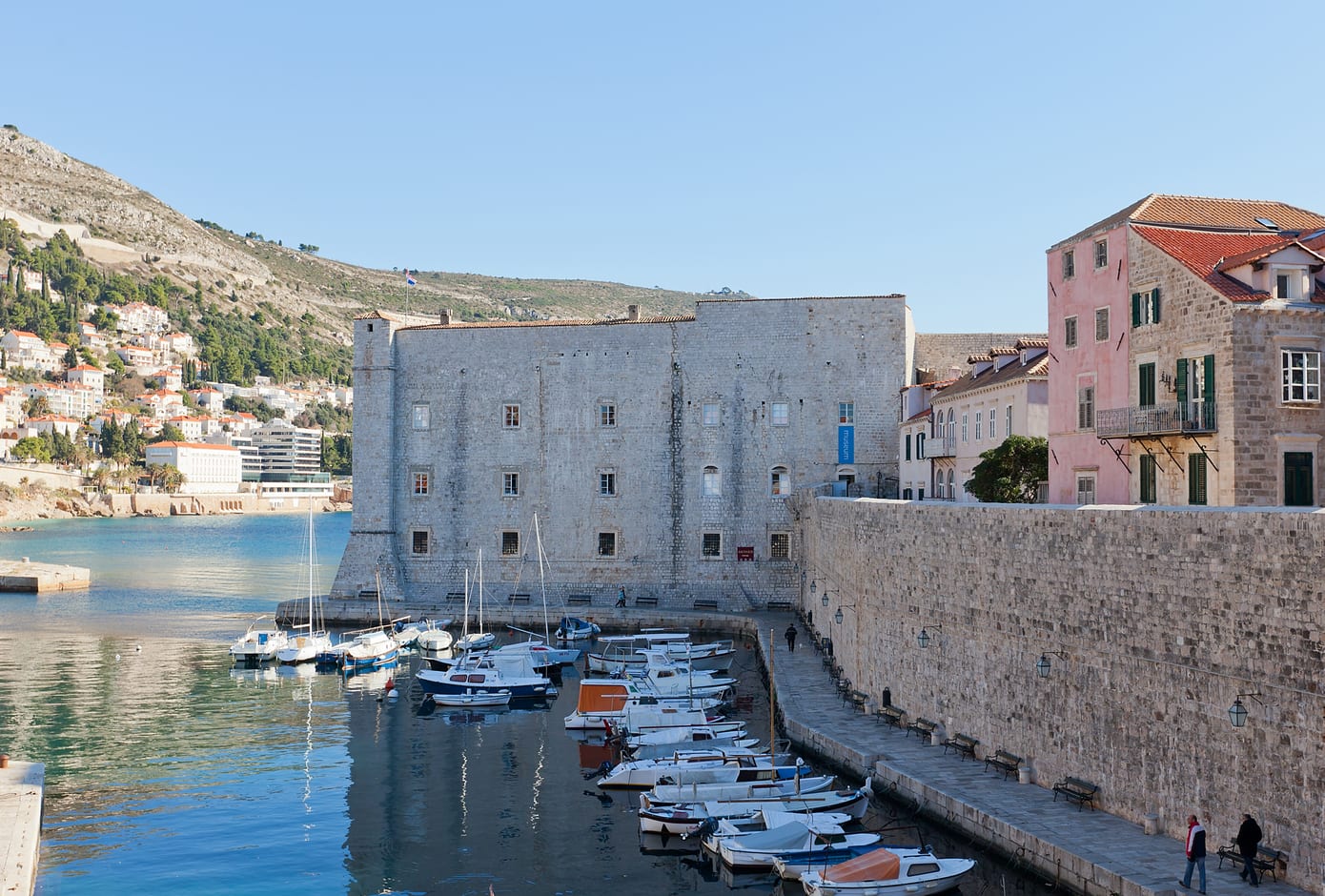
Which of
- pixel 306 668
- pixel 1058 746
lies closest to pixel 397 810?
pixel 1058 746

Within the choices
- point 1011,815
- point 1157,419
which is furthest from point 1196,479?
point 1011,815

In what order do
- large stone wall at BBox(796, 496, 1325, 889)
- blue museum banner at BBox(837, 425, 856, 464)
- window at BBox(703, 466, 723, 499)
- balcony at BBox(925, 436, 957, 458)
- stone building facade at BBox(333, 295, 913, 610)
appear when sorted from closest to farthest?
large stone wall at BBox(796, 496, 1325, 889), balcony at BBox(925, 436, 957, 458), blue museum banner at BBox(837, 425, 856, 464), stone building facade at BBox(333, 295, 913, 610), window at BBox(703, 466, 723, 499)

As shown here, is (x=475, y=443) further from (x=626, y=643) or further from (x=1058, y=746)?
(x=1058, y=746)

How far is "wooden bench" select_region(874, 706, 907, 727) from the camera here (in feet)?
74.0

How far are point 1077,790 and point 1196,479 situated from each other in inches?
282

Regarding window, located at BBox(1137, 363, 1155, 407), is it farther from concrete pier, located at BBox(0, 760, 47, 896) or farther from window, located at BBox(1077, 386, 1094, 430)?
concrete pier, located at BBox(0, 760, 47, 896)

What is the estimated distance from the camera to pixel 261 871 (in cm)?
1848

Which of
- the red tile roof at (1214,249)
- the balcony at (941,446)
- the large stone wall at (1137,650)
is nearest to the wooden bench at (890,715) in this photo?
the large stone wall at (1137,650)

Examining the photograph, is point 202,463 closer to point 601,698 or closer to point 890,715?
point 601,698

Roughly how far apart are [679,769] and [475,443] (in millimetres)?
26233

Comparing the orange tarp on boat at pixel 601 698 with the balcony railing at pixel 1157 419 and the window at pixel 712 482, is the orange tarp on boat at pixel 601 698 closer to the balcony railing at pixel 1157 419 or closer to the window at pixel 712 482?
the balcony railing at pixel 1157 419

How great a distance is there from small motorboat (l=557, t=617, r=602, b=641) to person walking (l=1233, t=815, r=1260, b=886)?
29.1 m

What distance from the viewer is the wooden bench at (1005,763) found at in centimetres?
1798

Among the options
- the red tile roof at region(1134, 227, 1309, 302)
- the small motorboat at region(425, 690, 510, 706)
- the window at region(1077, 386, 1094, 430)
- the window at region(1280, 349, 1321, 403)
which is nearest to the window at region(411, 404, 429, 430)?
the small motorboat at region(425, 690, 510, 706)
